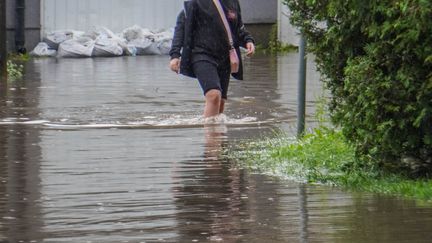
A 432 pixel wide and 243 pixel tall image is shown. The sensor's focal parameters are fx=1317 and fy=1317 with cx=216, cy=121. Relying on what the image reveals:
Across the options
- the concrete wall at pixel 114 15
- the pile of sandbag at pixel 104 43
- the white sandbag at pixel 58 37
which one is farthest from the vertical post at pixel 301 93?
the concrete wall at pixel 114 15

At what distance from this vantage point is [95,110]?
1560 cm

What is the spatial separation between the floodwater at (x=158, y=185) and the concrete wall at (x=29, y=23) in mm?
12087

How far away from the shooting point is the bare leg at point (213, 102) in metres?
13.4

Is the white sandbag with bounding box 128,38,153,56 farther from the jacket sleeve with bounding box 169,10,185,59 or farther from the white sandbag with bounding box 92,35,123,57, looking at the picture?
the jacket sleeve with bounding box 169,10,185,59

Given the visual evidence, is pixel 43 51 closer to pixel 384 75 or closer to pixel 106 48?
pixel 106 48

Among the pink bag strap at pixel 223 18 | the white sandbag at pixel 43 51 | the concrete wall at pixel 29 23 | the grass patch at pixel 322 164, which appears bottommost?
the white sandbag at pixel 43 51

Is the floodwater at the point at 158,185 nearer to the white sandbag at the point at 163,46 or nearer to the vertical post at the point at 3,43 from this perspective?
the vertical post at the point at 3,43

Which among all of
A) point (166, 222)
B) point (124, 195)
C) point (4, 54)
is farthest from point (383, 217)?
point (4, 54)

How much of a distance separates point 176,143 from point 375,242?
523 centimetres

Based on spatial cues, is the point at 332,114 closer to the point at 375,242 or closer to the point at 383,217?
the point at 383,217

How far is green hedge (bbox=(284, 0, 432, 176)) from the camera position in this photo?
825 centimetres

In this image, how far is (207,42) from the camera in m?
13.4

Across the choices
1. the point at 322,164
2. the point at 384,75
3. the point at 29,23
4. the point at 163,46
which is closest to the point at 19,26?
the point at 29,23

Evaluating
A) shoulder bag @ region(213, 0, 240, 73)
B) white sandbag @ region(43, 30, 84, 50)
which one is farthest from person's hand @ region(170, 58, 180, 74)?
white sandbag @ region(43, 30, 84, 50)
